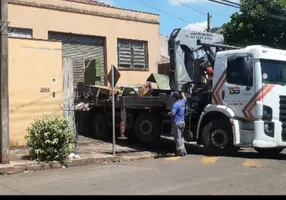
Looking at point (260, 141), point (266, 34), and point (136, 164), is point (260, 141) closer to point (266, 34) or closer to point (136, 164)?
point (136, 164)

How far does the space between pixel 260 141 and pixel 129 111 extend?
4.80 meters

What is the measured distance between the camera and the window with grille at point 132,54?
74.6 ft

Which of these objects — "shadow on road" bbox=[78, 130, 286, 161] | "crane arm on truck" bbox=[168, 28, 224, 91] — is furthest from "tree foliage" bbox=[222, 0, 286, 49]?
"shadow on road" bbox=[78, 130, 286, 161]

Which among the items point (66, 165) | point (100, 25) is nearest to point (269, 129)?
point (66, 165)

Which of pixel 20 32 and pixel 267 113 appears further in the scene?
pixel 20 32

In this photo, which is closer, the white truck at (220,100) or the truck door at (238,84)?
the white truck at (220,100)

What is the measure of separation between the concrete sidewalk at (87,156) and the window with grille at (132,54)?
24.9ft

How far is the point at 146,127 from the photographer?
14.6m

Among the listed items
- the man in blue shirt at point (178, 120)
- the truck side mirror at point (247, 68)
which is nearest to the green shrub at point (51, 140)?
the man in blue shirt at point (178, 120)

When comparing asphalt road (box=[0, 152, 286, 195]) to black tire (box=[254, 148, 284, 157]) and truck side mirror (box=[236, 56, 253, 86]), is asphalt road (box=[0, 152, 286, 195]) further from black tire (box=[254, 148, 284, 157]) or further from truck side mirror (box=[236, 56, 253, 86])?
truck side mirror (box=[236, 56, 253, 86])

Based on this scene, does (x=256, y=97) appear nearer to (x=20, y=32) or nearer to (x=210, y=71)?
(x=210, y=71)

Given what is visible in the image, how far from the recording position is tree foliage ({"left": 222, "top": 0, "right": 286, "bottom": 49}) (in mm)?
22312

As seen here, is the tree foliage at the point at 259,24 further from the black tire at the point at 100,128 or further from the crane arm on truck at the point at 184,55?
the black tire at the point at 100,128

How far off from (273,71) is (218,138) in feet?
7.80
